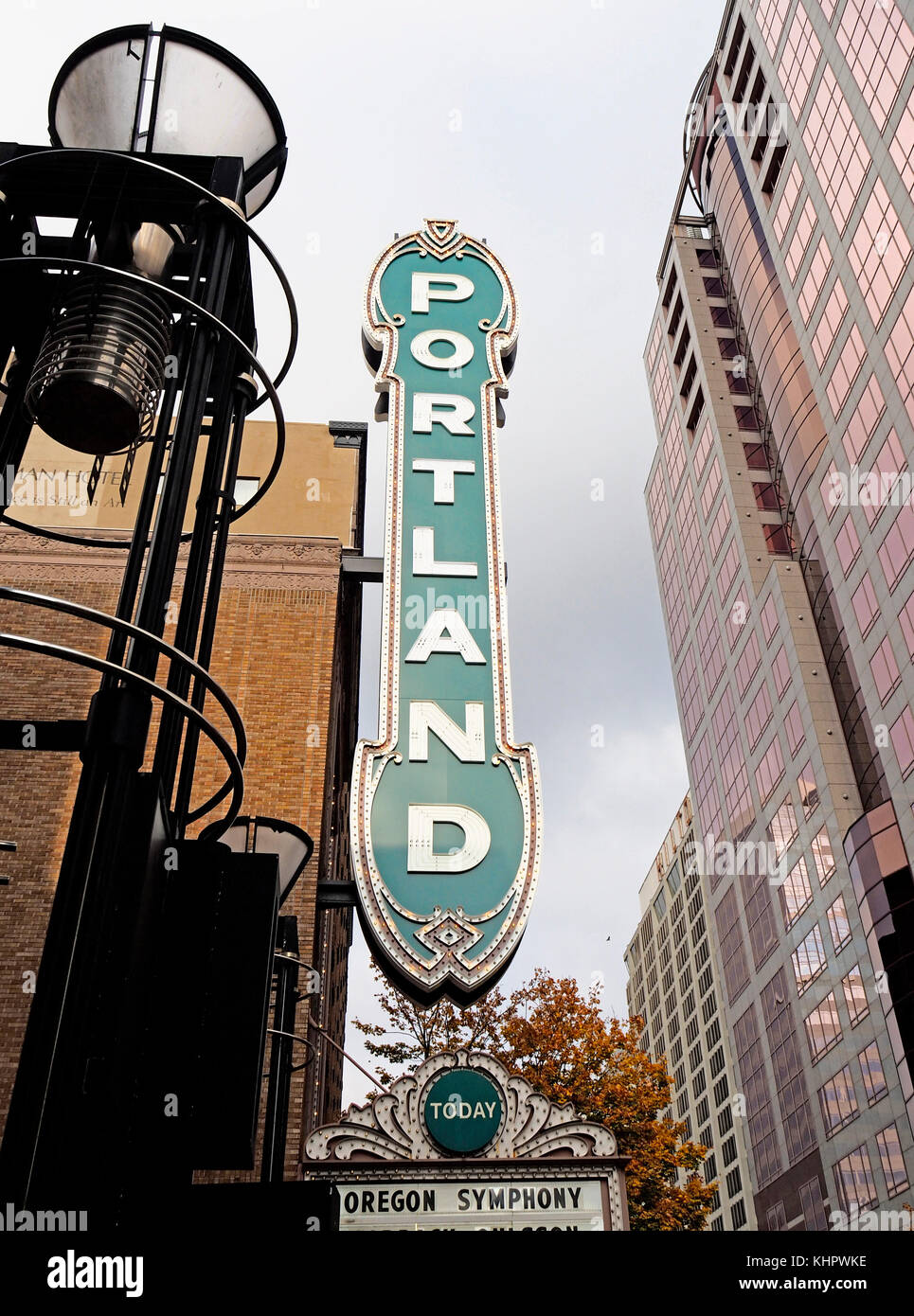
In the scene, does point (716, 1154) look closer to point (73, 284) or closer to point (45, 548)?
point (45, 548)

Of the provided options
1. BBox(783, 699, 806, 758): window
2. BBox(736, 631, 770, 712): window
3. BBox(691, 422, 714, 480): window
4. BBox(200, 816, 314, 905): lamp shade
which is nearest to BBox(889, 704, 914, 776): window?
BBox(783, 699, 806, 758): window

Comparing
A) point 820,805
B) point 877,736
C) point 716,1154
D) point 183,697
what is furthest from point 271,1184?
point 716,1154

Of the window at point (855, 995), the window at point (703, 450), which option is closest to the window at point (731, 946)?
the window at point (855, 995)

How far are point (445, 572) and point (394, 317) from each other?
554cm

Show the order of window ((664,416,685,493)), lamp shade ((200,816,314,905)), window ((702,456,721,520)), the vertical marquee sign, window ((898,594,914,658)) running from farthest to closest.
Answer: window ((664,416,685,493)) → window ((702,456,721,520)) → window ((898,594,914,658)) → the vertical marquee sign → lamp shade ((200,816,314,905))

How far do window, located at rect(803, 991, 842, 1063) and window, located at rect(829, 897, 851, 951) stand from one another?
2.43 metres

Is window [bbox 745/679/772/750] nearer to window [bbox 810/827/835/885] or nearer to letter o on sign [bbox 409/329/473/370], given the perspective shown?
window [bbox 810/827/835/885]

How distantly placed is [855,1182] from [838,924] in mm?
11044

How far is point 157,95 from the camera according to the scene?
3777 mm

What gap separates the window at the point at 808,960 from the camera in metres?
47.2

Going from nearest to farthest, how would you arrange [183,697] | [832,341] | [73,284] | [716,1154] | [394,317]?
[183,697] → [73,284] → [394,317] → [832,341] → [716,1154]

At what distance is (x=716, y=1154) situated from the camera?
92.4m

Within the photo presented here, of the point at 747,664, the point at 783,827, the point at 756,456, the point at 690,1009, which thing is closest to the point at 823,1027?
the point at 783,827

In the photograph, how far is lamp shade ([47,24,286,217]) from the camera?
12.4 feet
